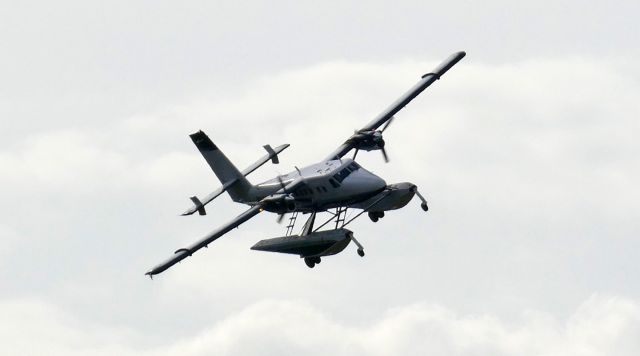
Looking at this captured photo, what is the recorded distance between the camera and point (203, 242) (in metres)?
93.1

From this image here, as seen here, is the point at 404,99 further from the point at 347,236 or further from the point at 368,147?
the point at 347,236

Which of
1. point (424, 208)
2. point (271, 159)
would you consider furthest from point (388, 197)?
point (271, 159)

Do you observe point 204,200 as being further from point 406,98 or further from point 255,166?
point 406,98

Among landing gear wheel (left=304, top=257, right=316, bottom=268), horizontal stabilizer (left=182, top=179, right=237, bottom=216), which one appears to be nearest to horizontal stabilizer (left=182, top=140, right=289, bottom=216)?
horizontal stabilizer (left=182, top=179, right=237, bottom=216)

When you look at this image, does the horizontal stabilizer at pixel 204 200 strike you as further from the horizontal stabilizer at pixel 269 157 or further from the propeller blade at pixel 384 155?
the propeller blade at pixel 384 155

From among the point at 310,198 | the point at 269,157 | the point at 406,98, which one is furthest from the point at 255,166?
the point at 406,98

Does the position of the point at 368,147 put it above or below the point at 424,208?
above

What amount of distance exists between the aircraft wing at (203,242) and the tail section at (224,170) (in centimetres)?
311

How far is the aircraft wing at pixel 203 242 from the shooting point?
92312 mm

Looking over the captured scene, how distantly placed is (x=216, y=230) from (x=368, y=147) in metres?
13.2

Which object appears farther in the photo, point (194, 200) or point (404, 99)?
point (404, 99)

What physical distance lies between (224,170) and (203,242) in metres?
6.29

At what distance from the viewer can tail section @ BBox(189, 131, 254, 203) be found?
96.8 m

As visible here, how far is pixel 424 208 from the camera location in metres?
92.8
